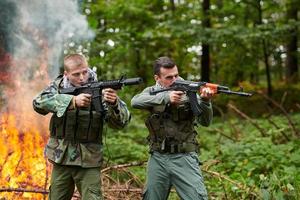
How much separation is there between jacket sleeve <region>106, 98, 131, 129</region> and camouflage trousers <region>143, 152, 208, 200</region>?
0.57m

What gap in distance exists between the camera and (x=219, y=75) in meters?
19.2

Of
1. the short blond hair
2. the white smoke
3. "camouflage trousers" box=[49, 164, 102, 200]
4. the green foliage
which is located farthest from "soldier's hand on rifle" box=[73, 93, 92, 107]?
the white smoke

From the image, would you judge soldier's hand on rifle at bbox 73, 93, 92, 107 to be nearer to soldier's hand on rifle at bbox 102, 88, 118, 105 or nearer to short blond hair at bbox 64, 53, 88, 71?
soldier's hand on rifle at bbox 102, 88, 118, 105

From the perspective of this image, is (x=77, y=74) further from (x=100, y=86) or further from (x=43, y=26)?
(x=43, y=26)

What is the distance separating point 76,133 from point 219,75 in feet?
51.6

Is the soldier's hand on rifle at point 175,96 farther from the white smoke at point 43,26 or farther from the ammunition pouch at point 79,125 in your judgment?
the white smoke at point 43,26

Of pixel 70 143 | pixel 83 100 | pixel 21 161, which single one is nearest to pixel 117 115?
pixel 83 100

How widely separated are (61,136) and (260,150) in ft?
14.7

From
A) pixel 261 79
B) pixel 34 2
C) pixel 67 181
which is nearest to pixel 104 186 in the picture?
pixel 67 181

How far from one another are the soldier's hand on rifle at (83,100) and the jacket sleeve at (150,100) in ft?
2.34

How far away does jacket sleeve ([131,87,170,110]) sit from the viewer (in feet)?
13.7

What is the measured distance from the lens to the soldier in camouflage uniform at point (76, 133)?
3.92 m

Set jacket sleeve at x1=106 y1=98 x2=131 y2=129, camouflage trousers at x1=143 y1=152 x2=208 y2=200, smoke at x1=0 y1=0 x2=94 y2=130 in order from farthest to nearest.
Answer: smoke at x1=0 y1=0 x2=94 y2=130
camouflage trousers at x1=143 y1=152 x2=208 y2=200
jacket sleeve at x1=106 y1=98 x2=131 y2=129

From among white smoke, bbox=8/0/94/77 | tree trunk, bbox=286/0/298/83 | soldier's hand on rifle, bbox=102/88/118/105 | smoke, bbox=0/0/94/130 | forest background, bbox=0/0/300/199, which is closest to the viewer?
soldier's hand on rifle, bbox=102/88/118/105
